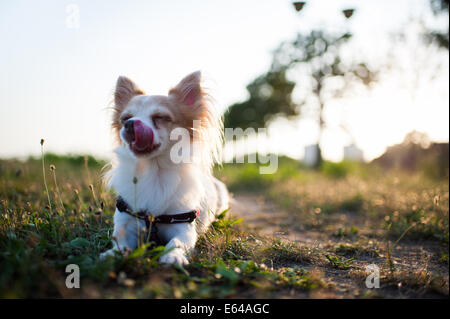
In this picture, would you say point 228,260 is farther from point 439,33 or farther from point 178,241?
point 439,33

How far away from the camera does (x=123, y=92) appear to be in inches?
121

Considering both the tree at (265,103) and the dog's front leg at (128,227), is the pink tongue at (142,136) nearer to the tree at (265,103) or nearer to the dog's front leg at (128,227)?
the dog's front leg at (128,227)

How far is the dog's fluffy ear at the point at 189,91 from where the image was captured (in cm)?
299

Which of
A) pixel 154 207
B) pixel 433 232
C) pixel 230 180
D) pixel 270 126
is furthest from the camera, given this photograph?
pixel 270 126

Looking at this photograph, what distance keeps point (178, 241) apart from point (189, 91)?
144 cm

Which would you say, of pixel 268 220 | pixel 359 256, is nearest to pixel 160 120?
pixel 359 256

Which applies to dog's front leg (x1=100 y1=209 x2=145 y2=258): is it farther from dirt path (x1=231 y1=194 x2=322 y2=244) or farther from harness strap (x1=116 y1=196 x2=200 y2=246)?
dirt path (x1=231 y1=194 x2=322 y2=244)

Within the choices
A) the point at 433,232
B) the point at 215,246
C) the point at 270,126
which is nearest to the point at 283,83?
the point at 270,126

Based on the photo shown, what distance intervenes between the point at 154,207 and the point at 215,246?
0.61 meters

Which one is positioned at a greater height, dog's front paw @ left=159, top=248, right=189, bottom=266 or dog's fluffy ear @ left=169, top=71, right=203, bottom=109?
dog's fluffy ear @ left=169, top=71, right=203, bottom=109

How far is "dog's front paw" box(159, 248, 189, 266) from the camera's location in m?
2.12

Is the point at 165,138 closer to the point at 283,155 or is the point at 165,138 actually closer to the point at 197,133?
the point at 197,133

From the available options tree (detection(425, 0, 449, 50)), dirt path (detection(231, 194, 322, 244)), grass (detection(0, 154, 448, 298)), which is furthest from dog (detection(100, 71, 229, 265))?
tree (detection(425, 0, 449, 50))
